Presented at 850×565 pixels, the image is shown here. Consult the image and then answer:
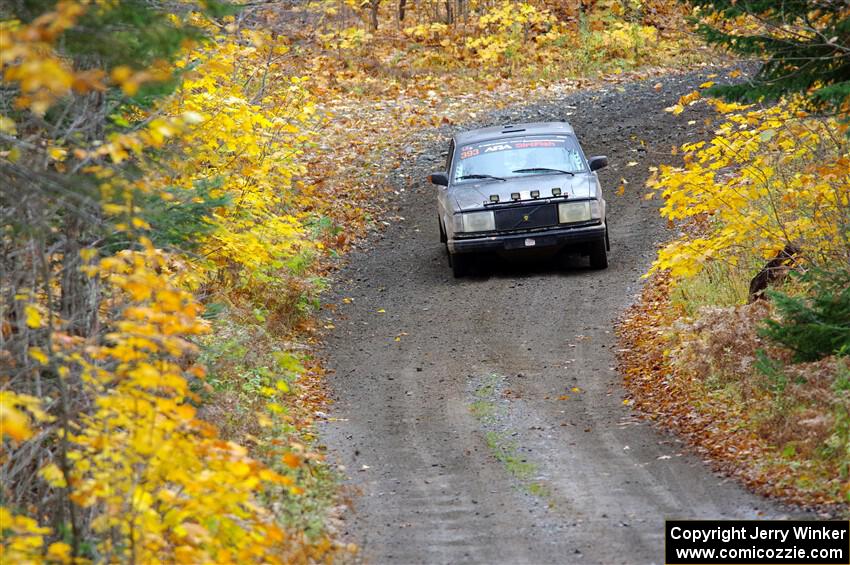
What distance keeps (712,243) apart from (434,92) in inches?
667

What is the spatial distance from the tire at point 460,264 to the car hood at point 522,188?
3.04ft

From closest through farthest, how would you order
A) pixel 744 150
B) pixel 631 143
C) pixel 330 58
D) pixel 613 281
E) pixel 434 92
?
pixel 744 150 → pixel 613 281 → pixel 631 143 → pixel 434 92 → pixel 330 58

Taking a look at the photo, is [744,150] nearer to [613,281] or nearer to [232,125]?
[613,281]

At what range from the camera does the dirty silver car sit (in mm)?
→ 13852

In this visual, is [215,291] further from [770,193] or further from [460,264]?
[770,193]

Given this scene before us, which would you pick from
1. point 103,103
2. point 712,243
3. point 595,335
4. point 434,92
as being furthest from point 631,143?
point 103,103

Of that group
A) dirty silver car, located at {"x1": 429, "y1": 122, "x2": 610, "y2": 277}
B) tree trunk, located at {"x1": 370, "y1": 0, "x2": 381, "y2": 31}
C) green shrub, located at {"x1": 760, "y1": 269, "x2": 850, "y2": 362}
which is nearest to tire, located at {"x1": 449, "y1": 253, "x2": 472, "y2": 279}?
dirty silver car, located at {"x1": 429, "y1": 122, "x2": 610, "y2": 277}

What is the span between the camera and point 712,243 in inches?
409

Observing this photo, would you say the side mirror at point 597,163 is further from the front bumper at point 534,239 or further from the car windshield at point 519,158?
the front bumper at point 534,239

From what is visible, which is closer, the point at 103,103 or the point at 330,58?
the point at 103,103

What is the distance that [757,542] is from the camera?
6.57 m

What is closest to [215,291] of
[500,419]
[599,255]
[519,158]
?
[500,419]

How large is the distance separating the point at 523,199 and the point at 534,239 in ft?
1.82

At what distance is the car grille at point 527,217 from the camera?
13828 mm
